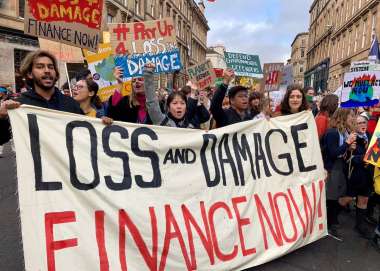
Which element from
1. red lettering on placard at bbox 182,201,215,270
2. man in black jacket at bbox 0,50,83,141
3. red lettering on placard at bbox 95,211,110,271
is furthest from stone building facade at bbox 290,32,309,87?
red lettering on placard at bbox 95,211,110,271

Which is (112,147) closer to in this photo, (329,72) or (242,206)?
(242,206)

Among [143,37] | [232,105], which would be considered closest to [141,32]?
[143,37]

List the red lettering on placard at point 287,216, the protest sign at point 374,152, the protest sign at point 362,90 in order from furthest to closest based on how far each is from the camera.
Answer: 1. the protest sign at point 362,90
2. the protest sign at point 374,152
3. the red lettering on placard at point 287,216

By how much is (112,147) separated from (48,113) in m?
0.52

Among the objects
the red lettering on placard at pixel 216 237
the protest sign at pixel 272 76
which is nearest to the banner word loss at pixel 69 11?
the red lettering on placard at pixel 216 237

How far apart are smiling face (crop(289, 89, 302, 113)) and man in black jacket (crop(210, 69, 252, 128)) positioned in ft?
1.80

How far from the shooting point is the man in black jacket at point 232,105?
4199 millimetres

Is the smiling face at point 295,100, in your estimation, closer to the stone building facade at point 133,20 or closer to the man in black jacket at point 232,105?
the man in black jacket at point 232,105

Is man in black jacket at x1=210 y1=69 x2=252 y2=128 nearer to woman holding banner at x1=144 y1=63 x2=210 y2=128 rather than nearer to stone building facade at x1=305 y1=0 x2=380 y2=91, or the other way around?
woman holding banner at x1=144 y1=63 x2=210 y2=128

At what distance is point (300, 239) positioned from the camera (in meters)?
3.76

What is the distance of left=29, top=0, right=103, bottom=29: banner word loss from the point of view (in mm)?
4195

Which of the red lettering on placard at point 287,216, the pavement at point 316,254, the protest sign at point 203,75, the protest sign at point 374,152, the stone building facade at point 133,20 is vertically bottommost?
the pavement at point 316,254

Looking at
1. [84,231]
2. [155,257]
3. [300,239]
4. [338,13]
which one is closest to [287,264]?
[300,239]

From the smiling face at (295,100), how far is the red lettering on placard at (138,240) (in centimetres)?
224
